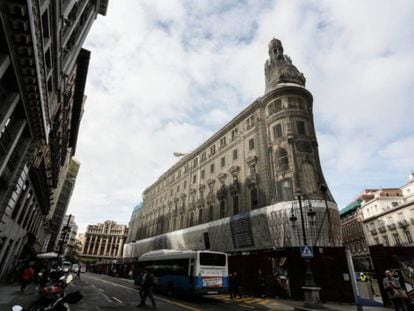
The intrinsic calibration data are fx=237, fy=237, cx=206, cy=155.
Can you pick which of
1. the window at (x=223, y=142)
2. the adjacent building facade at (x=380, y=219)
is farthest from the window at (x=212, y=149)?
the adjacent building facade at (x=380, y=219)

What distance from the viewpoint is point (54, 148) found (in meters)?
25.1

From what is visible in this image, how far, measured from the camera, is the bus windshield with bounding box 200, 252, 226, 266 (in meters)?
15.2

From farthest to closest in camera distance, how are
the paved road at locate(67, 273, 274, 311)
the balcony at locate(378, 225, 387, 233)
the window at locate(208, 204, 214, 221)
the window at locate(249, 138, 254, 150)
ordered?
the balcony at locate(378, 225, 387, 233), the window at locate(208, 204, 214, 221), the window at locate(249, 138, 254, 150), the paved road at locate(67, 273, 274, 311)

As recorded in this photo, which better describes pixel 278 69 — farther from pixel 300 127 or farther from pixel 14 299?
pixel 14 299

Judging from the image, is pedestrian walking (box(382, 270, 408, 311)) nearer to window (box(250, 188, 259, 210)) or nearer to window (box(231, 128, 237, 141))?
window (box(250, 188, 259, 210))

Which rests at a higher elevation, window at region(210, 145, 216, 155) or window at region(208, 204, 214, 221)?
window at region(210, 145, 216, 155)

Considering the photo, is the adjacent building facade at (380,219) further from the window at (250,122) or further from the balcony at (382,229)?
the window at (250,122)

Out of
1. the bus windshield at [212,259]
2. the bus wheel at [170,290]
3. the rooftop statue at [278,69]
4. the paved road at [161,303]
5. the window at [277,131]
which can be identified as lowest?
the paved road at [161,303]

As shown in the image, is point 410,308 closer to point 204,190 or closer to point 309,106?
point 309,106

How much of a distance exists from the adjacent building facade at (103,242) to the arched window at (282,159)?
5431 inches

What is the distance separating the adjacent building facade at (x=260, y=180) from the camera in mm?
25844

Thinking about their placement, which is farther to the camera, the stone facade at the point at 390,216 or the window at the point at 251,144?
the stone facade at the point at 390,216

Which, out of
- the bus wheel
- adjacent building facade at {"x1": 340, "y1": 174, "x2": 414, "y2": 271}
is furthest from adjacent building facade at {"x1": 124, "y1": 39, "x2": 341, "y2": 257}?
adjacent building facade at {"x1": 340, "y1": 174, "x2": 414, "y2": 271}

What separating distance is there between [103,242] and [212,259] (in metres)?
151
